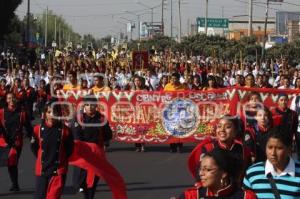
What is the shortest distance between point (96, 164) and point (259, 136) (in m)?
1.99

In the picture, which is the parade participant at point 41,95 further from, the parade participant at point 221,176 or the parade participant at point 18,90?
the parade participant at point 221,176

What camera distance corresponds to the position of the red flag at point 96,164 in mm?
8305

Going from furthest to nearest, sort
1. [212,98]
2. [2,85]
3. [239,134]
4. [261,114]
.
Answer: [2,85] → [212,98] → [261,114] → [239,134]

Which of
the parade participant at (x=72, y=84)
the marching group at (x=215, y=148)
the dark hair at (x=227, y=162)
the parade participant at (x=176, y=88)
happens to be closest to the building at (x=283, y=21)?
the parade participant at (x=72, y=84)

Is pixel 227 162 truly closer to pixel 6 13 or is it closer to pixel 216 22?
pixel 6 13

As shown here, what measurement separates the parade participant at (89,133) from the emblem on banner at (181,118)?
238 inches

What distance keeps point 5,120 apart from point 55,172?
3008mm

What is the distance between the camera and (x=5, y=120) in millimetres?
10703

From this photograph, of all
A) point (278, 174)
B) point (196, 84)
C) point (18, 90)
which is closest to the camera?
point (278, 174)

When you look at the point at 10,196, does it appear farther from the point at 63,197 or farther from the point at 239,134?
the point at 239,134

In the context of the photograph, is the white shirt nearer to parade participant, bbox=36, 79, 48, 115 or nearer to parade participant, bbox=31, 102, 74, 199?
parade participant, bbox=31, 102, 74, 199

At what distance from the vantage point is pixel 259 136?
7.62 meters

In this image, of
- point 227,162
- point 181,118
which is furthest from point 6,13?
point 227,162

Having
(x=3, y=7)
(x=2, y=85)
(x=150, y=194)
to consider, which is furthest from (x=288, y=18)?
(x=150, y=194)
